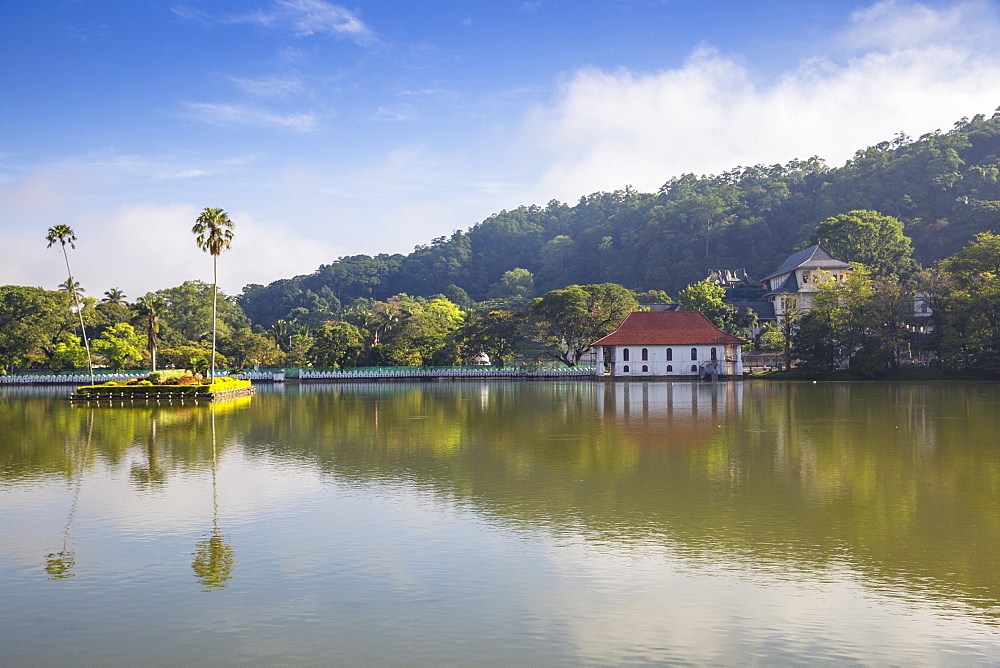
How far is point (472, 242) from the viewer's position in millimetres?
161625

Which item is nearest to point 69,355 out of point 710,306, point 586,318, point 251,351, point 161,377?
point 251,351

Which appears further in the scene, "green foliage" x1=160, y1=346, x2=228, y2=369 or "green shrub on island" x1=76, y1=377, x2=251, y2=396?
"green foliage" x1=160, y1=346, x2=228, y2=369

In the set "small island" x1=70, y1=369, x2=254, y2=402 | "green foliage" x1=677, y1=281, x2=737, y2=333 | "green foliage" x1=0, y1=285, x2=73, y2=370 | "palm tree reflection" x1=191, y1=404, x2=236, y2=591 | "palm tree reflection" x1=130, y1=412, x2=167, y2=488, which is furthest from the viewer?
"green foliage" x1=677, y1=281, x2=737, y2=333

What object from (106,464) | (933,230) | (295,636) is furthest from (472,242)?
(295,636)

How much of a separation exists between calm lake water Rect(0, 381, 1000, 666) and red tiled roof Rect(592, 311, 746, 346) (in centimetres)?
4298

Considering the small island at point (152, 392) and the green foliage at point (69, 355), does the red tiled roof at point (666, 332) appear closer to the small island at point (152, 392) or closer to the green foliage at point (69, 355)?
the small island at point (152, 392)

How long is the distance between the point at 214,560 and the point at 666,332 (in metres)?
58.2

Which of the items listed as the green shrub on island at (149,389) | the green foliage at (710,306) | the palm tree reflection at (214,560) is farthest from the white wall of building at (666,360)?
the palm tree reflection at (214,560)

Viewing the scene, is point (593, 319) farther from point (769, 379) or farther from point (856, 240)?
point (856, 240)

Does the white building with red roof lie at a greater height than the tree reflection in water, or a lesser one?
greater

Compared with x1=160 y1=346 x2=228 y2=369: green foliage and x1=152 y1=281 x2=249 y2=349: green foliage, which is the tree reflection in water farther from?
x1=152 y1=281 x2=249 y2=349: green foliage

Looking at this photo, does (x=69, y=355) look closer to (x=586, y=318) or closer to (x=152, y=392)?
(x=152, y=392)

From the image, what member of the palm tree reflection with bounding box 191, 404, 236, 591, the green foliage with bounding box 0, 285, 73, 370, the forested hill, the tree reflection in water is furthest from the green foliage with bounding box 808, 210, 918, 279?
the tree reflection in water

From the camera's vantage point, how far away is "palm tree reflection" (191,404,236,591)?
8953 mm
